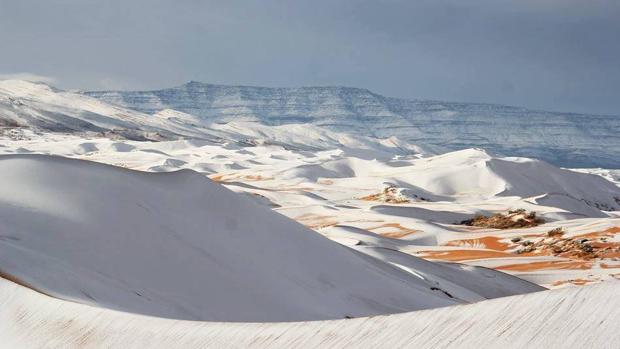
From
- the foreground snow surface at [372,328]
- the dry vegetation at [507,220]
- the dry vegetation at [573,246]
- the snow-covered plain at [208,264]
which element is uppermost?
the foreground snow surface at [372,328]

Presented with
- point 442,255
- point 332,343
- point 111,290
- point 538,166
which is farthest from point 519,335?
point 538,166

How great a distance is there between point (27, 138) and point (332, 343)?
15347 cm

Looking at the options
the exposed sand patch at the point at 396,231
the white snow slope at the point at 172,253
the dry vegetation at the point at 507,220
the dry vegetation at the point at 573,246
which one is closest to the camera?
the white snow slope at the point at 172,253

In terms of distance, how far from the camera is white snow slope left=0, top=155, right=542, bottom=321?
326 inches

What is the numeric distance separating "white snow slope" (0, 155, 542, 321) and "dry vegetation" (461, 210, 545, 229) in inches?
1337

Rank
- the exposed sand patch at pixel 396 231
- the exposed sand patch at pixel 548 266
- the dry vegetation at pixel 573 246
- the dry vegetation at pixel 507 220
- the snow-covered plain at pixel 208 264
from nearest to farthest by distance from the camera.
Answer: the snow-covered plain at pixel 208 264
the exposed sand patch at pixel 548 266
the dry vegetation at pixel 573 246
the exposed sand patch at pixel 396 231
the dry vegetation at pixel 507 220

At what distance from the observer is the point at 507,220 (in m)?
50.1

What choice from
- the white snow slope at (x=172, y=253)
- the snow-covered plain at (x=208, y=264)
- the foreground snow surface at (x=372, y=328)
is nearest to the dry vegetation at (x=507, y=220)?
the snow-covered plain at (x=208, y=264)

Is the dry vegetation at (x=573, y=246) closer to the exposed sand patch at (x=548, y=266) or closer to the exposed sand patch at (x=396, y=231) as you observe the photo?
the exposed sand patch at (x=548, y=266)

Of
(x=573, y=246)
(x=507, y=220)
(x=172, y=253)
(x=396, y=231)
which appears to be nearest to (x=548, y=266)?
(x=573, y=246)

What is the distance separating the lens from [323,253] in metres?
14.6

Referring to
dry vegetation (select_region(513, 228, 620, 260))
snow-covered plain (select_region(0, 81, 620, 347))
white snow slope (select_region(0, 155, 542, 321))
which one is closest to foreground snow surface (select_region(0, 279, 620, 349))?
snow-covered plain (select_region(0, 81, 620, 347))

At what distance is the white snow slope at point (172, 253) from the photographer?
27.1 ft

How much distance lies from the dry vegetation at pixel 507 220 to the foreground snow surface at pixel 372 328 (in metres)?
45.1
